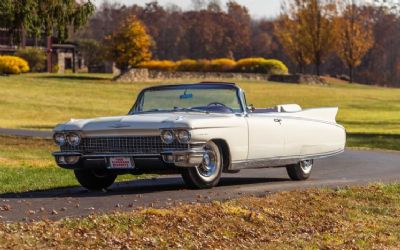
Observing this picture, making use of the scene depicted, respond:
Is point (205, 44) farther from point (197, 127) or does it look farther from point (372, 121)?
point (197, 127)

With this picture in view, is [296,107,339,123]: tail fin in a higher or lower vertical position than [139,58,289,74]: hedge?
higher

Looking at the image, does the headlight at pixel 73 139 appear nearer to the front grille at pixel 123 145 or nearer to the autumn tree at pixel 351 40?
the front grille at pixel 123 145

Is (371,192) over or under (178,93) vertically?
under

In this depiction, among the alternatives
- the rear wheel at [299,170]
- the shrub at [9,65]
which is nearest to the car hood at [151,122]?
the rear wheel at [299,170]

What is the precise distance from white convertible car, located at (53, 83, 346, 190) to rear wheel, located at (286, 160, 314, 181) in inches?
8.3

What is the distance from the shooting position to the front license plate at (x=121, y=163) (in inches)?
476

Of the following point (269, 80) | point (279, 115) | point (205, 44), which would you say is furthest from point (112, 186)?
point (205, 44)

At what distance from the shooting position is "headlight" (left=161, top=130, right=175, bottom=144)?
469 inches

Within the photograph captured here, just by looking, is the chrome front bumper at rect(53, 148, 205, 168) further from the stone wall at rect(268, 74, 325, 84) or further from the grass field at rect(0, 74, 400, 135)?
the stone wall at rect(268, 74, 325, 84)

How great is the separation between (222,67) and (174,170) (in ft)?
250

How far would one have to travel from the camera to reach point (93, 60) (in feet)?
314

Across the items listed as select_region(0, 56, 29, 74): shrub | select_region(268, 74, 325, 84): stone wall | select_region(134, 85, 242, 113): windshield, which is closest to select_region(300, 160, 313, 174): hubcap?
select_region(134, 85, 242, 113): windshield

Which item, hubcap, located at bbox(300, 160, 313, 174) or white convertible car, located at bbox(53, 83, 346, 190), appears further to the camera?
hubcap, located at bbox(300, 160, 313, 174)

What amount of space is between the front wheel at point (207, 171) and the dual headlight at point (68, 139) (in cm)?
155
